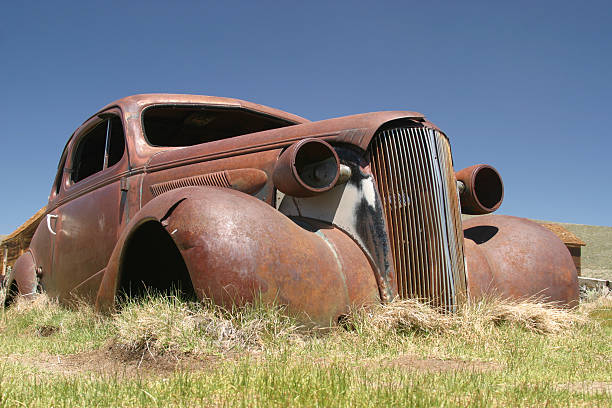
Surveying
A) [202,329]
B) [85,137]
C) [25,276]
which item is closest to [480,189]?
[202,329]

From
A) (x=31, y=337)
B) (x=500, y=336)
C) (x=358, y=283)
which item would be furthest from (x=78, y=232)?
(x=500, y=336)

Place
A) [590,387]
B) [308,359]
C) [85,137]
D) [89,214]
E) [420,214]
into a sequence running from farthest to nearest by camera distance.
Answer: [85,137]
[89,214]
[420,214]
[308,359]
[590,387]

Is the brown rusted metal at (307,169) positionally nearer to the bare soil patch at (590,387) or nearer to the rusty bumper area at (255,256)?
the rusty bumper area at (255,256)

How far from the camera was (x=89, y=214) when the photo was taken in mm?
5328

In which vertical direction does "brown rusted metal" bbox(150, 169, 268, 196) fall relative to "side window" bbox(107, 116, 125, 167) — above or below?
below

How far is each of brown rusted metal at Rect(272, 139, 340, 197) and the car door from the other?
187 centimetres

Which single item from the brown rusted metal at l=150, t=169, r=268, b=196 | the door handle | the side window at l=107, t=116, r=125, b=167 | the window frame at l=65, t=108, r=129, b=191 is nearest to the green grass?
the brown rusted metal at l=150, t=169, r=268, b=196

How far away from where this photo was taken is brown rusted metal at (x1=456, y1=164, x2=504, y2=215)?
458cm

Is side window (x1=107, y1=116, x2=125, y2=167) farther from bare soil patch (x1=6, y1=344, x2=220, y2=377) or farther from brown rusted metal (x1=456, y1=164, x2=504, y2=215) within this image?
brown rusted metal (x1=456, y1=164, x2=504, y2=215)

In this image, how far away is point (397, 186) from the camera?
3.77 metres

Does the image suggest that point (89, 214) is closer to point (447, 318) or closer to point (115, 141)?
point (115, 141)

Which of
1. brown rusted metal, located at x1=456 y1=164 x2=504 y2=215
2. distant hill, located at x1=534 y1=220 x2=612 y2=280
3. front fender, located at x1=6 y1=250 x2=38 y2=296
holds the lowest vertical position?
distant hill, located at x1=534 y1=220 x2=612 y2=280

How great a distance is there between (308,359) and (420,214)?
1437 mm

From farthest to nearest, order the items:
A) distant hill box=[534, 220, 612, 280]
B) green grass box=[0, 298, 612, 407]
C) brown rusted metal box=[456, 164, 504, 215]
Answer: distant hill box=[534, 220, 612, 280] < brown rusted metal box=[456, 164, 504, 215] < green grass box=[0, 298, 612, 407]
